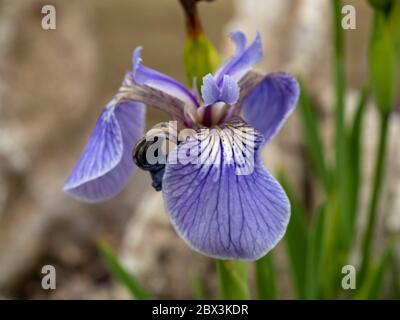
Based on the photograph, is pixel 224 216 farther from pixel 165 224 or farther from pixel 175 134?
pixel 165 224

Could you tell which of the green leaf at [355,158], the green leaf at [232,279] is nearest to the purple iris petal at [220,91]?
the green leaf at [232,279]

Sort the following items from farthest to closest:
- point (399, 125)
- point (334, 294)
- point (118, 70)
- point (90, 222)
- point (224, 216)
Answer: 1. point (118, 70)
2. point (90, 222)
3. point (399, 125)
4. point (334, 294)
5. point (224, 216)

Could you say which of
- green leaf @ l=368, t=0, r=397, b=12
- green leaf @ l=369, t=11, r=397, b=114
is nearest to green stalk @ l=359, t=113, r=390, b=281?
green leaf @ l=369, t=11, r=397, b=114

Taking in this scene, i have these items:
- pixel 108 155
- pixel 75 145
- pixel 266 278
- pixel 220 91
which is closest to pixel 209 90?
A: pixel 220 91

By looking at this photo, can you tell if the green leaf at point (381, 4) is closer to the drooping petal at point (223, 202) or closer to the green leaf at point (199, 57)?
the green leaf at point (199, 57)

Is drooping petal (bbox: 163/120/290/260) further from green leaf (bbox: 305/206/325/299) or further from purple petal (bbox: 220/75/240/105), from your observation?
green leaf (bbox: 305/206/325/299)

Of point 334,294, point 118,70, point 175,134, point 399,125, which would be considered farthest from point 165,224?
point 118,70
